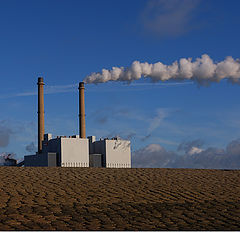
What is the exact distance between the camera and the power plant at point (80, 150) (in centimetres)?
4162

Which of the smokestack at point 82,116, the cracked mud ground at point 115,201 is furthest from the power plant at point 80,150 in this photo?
the cracked mud ground at point 115,201

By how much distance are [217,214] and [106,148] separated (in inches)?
1254

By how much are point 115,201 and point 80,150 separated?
28622 mm

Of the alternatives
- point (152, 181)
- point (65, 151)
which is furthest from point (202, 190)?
point (65, 151)

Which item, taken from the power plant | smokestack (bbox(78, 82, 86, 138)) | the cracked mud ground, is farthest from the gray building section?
the cracked mud ground

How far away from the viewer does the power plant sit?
41625 millimetres

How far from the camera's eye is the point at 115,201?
14094 mm

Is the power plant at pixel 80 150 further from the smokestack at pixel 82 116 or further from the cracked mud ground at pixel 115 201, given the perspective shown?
the cracked mud ground at pixel 115 201

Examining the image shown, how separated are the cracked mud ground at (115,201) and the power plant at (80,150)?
19715 millimetres

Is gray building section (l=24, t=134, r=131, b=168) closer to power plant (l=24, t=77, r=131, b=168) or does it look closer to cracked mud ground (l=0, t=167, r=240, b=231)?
power plant (l=24, t=77, r=131, b=168)

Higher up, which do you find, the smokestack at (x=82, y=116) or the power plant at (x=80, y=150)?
the smokestack at (x=82, y=116)

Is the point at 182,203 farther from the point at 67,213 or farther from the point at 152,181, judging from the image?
the point at 152,181

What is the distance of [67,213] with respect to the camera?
477 inches
